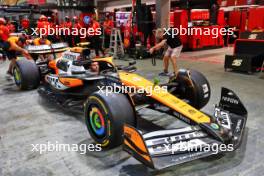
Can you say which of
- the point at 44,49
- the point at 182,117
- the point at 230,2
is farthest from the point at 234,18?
the point at 182,117

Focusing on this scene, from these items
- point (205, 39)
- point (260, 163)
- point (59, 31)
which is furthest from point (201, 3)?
point (260, 163)

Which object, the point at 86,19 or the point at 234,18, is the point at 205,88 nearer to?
the point at 86,19

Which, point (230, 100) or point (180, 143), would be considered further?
point (230, 100)

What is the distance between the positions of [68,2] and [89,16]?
652cm

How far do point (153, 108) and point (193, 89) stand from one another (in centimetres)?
63

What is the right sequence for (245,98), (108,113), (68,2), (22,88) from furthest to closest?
(68,2) < (22,88) < (245,98) < (108,113)

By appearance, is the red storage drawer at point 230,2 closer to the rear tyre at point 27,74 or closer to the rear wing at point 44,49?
the rear wing at point 44,49

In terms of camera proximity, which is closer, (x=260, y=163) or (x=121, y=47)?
(x=260, y=163)

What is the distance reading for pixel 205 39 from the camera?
11.6 meters

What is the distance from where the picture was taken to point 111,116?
8.73 ft

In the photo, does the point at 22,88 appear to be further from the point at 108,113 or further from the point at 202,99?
the point at 202,99

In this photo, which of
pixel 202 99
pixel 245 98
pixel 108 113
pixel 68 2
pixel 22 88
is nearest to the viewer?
pixel 108 113

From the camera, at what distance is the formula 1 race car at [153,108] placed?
237 cm

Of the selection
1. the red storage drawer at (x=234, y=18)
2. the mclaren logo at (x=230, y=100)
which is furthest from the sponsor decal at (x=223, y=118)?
the red storage drawer at (x=234, y=18)
